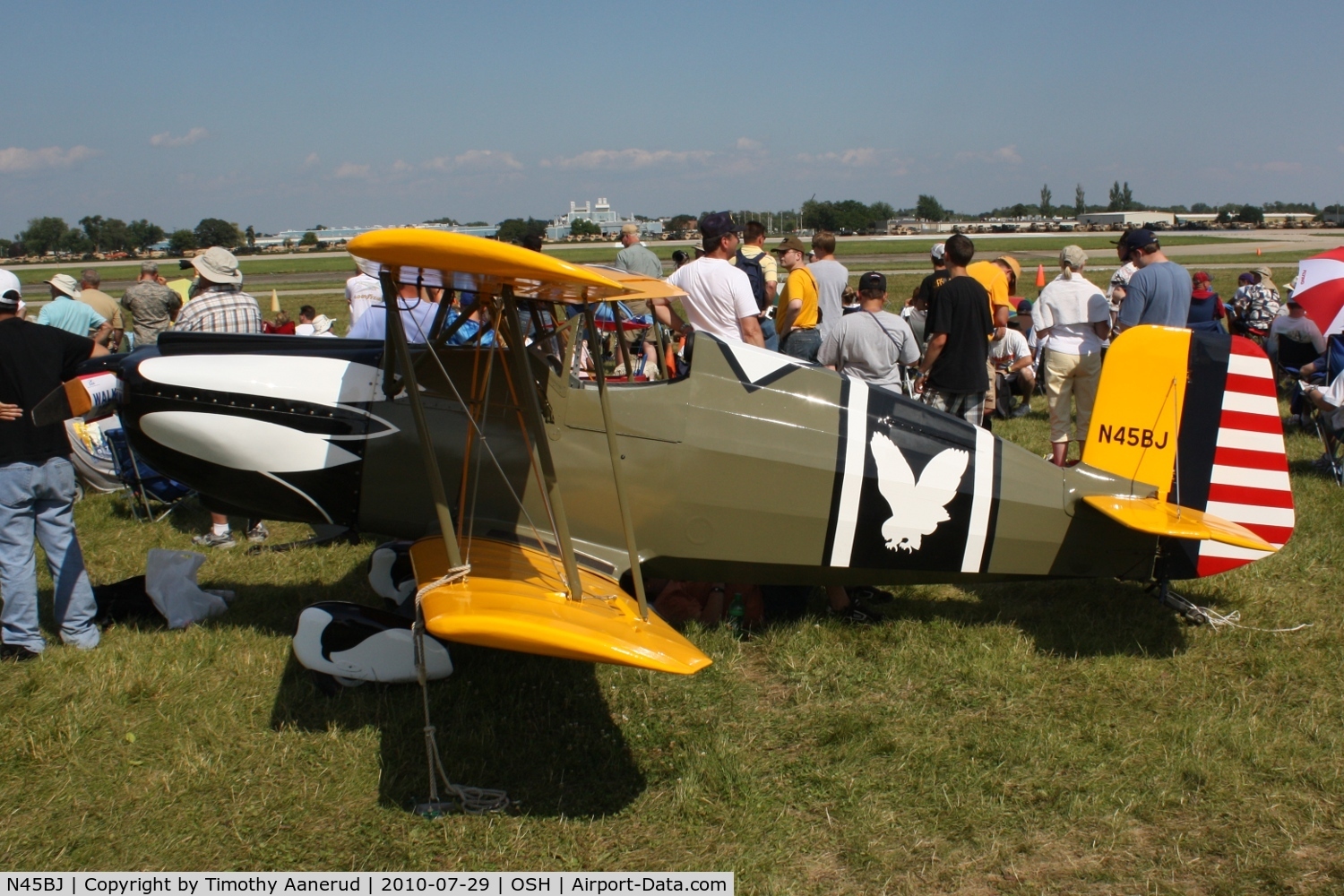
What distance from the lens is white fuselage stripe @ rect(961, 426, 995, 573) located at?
14.3ft

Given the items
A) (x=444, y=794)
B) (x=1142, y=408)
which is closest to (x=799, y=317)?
(x=1142, y=408)

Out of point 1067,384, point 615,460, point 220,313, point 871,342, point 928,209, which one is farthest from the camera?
point 928,209

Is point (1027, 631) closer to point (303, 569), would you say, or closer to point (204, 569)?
point (303, 569)

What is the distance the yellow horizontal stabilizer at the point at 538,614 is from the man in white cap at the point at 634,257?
17.1ft

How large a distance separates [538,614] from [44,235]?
91.5 meters

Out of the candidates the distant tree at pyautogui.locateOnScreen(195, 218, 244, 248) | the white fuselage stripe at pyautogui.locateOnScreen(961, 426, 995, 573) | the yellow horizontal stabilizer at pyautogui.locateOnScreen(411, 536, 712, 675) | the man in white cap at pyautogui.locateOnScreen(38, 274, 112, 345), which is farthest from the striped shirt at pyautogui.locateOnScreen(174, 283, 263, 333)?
the distant tree at pyautogui.locateOnScreen(195, 218, 244, 248)

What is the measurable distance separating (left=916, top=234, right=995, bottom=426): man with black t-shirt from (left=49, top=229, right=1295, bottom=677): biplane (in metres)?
1.36

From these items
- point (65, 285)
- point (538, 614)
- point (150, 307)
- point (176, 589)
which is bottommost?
point (176, 589)

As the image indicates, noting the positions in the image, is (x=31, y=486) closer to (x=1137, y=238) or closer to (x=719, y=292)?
(x=719, y=292)

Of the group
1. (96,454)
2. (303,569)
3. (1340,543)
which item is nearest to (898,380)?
(1340,543)

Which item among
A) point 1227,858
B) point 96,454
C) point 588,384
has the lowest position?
point 1227,858

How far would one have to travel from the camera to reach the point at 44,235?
3029 inches

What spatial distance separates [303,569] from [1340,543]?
6442mm

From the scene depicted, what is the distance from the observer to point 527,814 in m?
3.43
